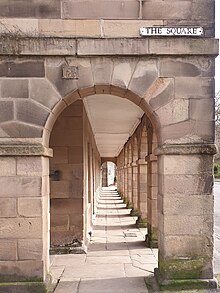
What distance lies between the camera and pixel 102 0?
4891mm

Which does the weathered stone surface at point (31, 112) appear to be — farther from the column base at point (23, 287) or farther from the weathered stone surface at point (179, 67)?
the column base at point (23, 287)

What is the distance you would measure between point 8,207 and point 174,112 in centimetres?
240

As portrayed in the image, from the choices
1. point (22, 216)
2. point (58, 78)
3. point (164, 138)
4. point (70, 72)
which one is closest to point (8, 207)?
point (22, 216)

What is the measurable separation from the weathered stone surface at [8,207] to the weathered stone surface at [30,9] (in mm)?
2310

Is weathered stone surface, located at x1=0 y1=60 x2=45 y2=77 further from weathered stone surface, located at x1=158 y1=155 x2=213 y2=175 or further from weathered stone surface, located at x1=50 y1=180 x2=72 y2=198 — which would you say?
weathered stone surface, located at x1=50 y1=180 x2=72 y2=198

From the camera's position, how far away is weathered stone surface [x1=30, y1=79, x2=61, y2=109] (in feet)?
15.8

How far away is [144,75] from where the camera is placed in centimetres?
489

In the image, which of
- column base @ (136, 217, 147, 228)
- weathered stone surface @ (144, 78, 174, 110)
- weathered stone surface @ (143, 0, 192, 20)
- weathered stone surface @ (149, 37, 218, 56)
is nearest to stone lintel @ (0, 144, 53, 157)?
weathered stone surface @ (144, 78, 174, 110)

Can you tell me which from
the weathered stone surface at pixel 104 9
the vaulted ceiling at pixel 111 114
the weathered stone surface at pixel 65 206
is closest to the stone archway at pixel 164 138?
the weathered stone surface at pixel 104 9

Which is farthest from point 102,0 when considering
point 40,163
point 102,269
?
point 102,269

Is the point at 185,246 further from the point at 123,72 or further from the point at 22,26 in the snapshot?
the point at 22,26

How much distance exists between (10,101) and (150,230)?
433 centimetres

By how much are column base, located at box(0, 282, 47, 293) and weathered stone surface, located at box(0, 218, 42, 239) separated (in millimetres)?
559

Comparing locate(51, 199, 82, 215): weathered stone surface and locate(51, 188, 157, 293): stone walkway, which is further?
locate(51, 199, 82, 215): weathered stone surface
